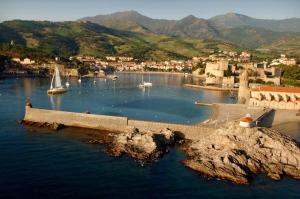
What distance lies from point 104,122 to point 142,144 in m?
10.5

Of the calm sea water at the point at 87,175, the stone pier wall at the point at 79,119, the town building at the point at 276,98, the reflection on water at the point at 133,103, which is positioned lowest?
the calm sea water at the point at 87,175

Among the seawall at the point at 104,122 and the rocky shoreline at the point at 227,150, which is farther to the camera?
the seawall at the point at 104,122

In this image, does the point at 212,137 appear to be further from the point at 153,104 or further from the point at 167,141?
the point at 153,104

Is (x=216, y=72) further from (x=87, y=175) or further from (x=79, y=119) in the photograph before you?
(x=87, y=175)

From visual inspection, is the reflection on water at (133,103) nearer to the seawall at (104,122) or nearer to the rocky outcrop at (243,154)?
the seawall at (104,122)

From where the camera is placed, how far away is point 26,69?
146 m

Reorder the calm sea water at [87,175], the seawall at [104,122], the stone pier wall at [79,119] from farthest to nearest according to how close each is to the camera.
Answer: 1. the stone pier wall at [79,119]
2. the seawall at [104,122]
3. the calm sea water at [87,175]

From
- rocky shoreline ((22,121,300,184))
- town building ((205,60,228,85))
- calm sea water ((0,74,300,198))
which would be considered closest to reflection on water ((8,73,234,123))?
rocky shoreline ((22,121,300,184))

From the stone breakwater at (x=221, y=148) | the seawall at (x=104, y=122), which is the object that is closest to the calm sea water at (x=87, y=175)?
the stone breakwater at (x=221, y=148)

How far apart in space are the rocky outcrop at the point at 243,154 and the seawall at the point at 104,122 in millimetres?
2823

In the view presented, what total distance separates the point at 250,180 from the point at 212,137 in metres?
8.65

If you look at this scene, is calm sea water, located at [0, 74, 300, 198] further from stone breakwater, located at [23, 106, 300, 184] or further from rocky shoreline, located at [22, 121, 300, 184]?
stone breakwater, located at [23, 106, 300, 184]

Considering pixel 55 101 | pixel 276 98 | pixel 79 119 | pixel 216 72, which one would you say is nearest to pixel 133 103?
pixel 55 101

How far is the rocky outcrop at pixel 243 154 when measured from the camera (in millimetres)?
36875
